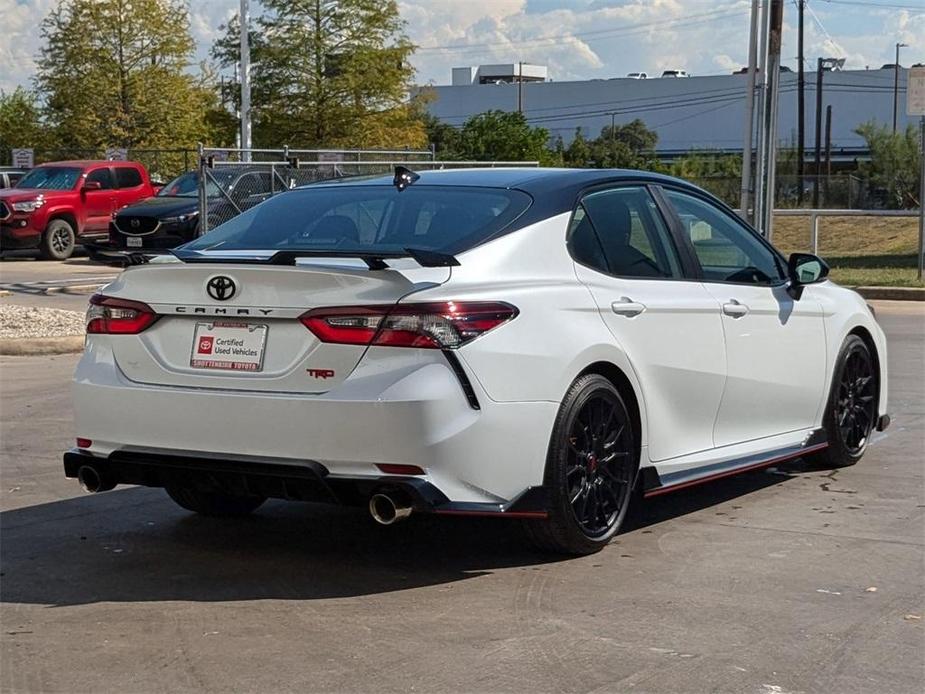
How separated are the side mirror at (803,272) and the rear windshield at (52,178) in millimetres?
23811

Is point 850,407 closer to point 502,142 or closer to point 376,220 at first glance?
→ point 376,220

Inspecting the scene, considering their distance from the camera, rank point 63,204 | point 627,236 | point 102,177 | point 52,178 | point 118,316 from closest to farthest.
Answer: point 118,316, point 627,236, point 63,204, point 52,178, point 102,177

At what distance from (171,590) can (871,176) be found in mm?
54741

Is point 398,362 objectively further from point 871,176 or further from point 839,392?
point 871,176

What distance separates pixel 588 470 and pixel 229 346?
1.56 metres

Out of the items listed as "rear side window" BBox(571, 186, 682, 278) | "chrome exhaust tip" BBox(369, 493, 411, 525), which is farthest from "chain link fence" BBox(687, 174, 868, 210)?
"chrome exhaust tip" BBox(369, 493, 411, 525)

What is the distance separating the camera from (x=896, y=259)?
100ft

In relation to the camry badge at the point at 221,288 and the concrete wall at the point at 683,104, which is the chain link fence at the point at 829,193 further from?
the concrete wall at the point at 683,104

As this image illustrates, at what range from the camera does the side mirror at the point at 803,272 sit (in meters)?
7.62

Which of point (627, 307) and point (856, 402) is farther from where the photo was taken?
point (856, 402)

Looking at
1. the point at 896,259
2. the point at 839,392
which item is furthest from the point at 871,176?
the point at 839,392

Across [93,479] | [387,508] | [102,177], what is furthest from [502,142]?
[387,508]

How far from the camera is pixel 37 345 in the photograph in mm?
13914

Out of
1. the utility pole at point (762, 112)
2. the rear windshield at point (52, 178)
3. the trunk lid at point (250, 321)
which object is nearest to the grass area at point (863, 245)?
the utility pole at point (762, 112)
